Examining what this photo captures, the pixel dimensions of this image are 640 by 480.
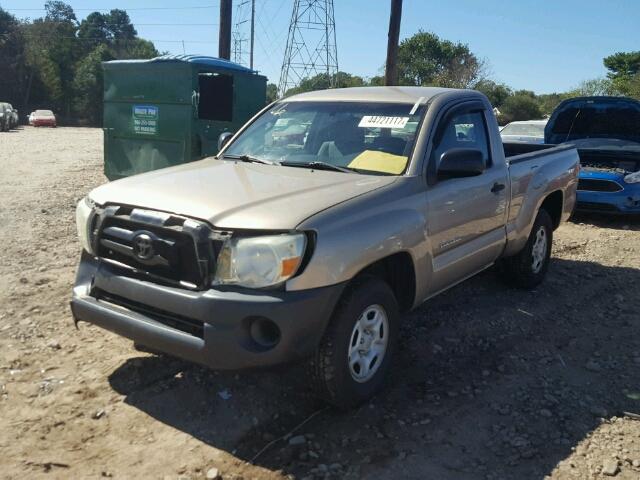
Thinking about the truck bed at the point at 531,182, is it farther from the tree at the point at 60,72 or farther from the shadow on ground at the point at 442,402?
the tree at the point at 60,72

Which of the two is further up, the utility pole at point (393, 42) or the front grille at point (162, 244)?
the utility pole at point (393, 42)

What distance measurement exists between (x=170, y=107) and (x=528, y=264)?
5.84 metres

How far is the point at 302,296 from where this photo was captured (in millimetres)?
3129

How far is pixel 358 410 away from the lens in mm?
3686

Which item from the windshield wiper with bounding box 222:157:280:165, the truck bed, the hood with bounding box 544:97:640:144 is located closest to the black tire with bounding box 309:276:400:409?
the windshield wiper with bounding box 222:157:280:165

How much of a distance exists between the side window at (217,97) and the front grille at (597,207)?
5.65m

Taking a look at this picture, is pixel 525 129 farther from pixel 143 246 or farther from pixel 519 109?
pixel 519 109

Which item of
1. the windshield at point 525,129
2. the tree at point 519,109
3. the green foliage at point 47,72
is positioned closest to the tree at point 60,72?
the green foliage at point 47,72

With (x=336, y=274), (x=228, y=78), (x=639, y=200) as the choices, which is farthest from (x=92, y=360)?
(x=639, y=200)

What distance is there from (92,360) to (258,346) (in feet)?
5.42

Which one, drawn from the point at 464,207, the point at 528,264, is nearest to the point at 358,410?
the point at 464,207

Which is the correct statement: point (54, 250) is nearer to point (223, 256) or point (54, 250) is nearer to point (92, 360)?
point (92, 360)

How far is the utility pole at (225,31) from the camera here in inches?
586

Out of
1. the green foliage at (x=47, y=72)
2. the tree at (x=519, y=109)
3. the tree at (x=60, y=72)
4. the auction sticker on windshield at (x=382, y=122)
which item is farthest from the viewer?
the tree at (x=60, y=72)
